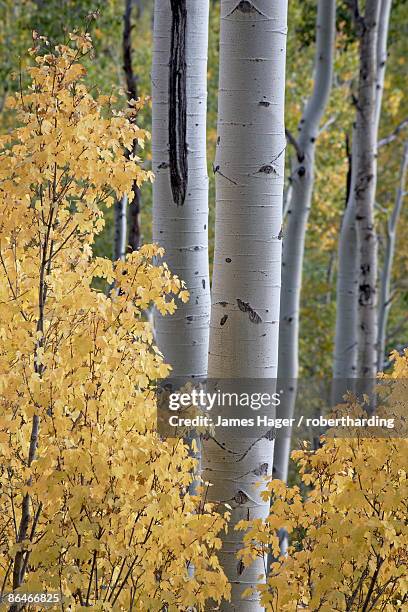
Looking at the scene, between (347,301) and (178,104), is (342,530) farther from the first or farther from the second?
(347,301)

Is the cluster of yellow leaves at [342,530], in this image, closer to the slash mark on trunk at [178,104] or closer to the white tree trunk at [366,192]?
the slash mark on trunk at [178,104]

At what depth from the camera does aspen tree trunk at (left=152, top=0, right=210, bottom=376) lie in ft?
11.7

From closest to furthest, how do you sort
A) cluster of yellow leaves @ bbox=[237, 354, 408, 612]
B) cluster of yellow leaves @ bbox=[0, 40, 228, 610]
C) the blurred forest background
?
1. cluster of yellow leaves @ bbox=[0, 40, 228, 610]
2. cluster of yellow leaves @ bbox=[237, 354, 408, 612]
3. the blurred forest background

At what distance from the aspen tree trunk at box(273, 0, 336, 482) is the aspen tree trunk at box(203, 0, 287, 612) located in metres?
3.24

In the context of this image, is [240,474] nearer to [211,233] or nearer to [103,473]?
[103,473]

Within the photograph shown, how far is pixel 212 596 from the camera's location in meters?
2.95

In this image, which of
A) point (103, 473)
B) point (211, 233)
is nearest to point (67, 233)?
point (103, 473)

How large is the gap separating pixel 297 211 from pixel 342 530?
3938mm

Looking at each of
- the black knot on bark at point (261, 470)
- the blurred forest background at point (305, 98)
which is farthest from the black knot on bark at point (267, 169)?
the blurred forest background at point (305, 98)

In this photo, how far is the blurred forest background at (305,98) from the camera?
12.3 m

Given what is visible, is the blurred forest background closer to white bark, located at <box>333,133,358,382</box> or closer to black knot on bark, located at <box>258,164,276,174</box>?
white bark, located at <box>333,133,358,382</box>

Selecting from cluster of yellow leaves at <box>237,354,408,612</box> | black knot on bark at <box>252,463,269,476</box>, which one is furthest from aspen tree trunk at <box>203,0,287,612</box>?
cluster of yellow leaves at <box>237,354,408,612</box>

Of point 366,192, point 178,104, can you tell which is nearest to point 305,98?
point 366,192

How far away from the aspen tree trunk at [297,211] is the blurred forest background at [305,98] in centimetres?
425
